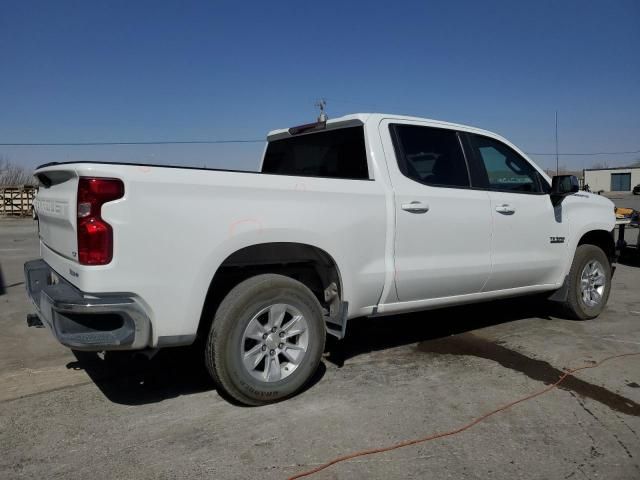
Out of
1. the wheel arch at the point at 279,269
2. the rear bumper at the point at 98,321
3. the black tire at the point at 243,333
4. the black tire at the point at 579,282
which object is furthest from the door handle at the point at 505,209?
the rear bumper at the point at 98,321

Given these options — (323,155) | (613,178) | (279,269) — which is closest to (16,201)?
(323,155)

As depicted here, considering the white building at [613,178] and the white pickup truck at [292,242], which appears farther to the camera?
the white building at [613,178]

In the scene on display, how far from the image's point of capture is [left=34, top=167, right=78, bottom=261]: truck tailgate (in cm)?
317

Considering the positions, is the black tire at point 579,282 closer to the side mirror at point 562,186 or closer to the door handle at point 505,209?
the side mirror at point 562,186

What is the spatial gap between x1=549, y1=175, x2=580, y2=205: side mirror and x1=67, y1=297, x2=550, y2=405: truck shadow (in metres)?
1.50

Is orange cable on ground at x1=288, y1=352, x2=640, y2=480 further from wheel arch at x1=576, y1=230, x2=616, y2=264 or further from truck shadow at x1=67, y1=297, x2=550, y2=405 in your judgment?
wheel arch at x1=576, y1=230, x2=616, y2=264

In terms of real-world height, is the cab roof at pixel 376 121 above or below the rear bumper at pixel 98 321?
above

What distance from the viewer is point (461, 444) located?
316cm

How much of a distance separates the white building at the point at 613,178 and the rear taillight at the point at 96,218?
2614 inches

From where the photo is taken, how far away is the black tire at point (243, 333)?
11.2ft

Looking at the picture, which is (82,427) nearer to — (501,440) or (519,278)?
(501,440)

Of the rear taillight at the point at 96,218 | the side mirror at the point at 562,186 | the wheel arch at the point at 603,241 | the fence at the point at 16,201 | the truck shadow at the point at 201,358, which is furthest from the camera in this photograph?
the fence at the point at 16,201

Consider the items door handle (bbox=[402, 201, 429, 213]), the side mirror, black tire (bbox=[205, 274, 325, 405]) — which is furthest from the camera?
the side mirror

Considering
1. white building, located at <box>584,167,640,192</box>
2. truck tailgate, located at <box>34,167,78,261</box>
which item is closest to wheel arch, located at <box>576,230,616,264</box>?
truck tailgate, located at <box>34,167,78,261</box>
